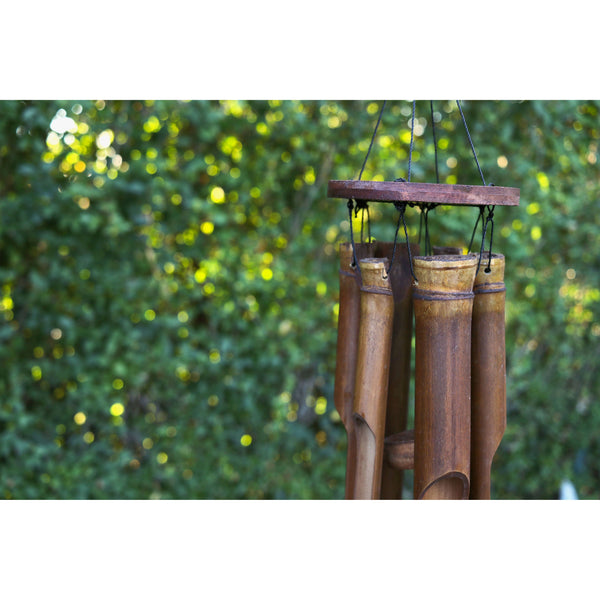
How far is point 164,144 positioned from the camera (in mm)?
2582

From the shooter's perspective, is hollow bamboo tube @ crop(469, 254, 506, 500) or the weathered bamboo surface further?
the weathered bamboo surface

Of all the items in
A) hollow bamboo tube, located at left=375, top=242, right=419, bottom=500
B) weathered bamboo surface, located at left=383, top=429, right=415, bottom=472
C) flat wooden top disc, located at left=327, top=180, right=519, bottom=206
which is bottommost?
weathered bamboo surface, located at left=383, top=429, right=415, bottom=472

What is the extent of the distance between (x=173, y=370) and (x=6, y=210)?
3.55ft

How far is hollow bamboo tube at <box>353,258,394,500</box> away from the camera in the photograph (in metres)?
1.14

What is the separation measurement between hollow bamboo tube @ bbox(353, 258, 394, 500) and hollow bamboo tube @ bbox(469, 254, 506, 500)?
0.19 m

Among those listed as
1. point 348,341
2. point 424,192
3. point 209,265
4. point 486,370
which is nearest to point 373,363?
point 348,341

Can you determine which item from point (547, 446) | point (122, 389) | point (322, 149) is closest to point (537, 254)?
point (547, 446)

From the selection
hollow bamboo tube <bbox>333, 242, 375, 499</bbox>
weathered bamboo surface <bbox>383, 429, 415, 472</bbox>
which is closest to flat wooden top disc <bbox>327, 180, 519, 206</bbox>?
hollow bamboo tube <bbox>333, 242, 375, 499</bbox>

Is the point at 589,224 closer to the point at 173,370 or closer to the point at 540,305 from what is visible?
the point at 540,305

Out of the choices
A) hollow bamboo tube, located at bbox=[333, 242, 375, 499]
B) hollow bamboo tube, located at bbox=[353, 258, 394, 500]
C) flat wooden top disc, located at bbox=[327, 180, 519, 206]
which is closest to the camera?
flat wooden top disc, located at bbox=[327, 180, 519, 206]

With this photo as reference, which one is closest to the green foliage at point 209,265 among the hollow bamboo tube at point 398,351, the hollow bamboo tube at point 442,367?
the hollow bamboo tube at point 398,351

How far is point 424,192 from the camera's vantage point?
1008 millimetres

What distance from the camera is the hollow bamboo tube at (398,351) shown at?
131 centimetres

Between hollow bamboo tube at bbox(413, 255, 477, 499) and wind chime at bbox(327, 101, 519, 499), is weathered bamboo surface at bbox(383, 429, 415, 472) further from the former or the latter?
hollow bamboo tube at bbox(413, 255, 477, 499)
